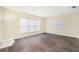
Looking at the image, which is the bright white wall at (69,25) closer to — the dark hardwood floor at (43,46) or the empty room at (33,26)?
the empty room at (33,26)

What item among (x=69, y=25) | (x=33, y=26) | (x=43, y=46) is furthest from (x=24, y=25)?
(x=69, y=25)

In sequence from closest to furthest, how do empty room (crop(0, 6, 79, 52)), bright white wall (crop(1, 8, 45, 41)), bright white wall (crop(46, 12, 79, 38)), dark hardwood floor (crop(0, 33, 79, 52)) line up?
dark hardwood floor (crop(0, 33, 79, 52))
empty room (crop(0, 6, 79, 52))
bright white wall (crop(1, 8, 45, 41))
bright white wall (crop(46, 12, 79, 38))

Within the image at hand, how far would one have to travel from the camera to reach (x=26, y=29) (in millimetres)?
3855

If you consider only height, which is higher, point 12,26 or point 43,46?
point 12,26

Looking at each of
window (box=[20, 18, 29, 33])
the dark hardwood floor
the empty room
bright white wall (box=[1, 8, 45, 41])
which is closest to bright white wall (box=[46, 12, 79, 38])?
the empty room

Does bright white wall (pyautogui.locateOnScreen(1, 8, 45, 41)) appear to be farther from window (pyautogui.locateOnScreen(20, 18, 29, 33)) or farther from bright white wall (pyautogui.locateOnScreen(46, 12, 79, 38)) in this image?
bright white wall (pyautogui.locateOnScreen(46, 12, 79, 38))

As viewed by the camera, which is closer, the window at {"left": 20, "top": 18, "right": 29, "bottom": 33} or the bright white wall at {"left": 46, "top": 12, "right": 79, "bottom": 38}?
the window at {"left": 20, "top": 18, "right": 29, "bottom": 33}

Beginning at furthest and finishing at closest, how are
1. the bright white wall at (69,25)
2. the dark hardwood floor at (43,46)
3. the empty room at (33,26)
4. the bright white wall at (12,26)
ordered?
1. the bright white wall at (69,25)
2. the bright white wall at (12,26)
3. the empty room at (33,26)
4. the dark hardwood floor at (43,46)

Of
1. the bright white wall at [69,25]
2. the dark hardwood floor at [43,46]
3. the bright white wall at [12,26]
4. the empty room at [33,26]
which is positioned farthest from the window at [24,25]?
the bright white wall at [69,25]

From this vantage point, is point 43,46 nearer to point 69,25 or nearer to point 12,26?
point 12,26
